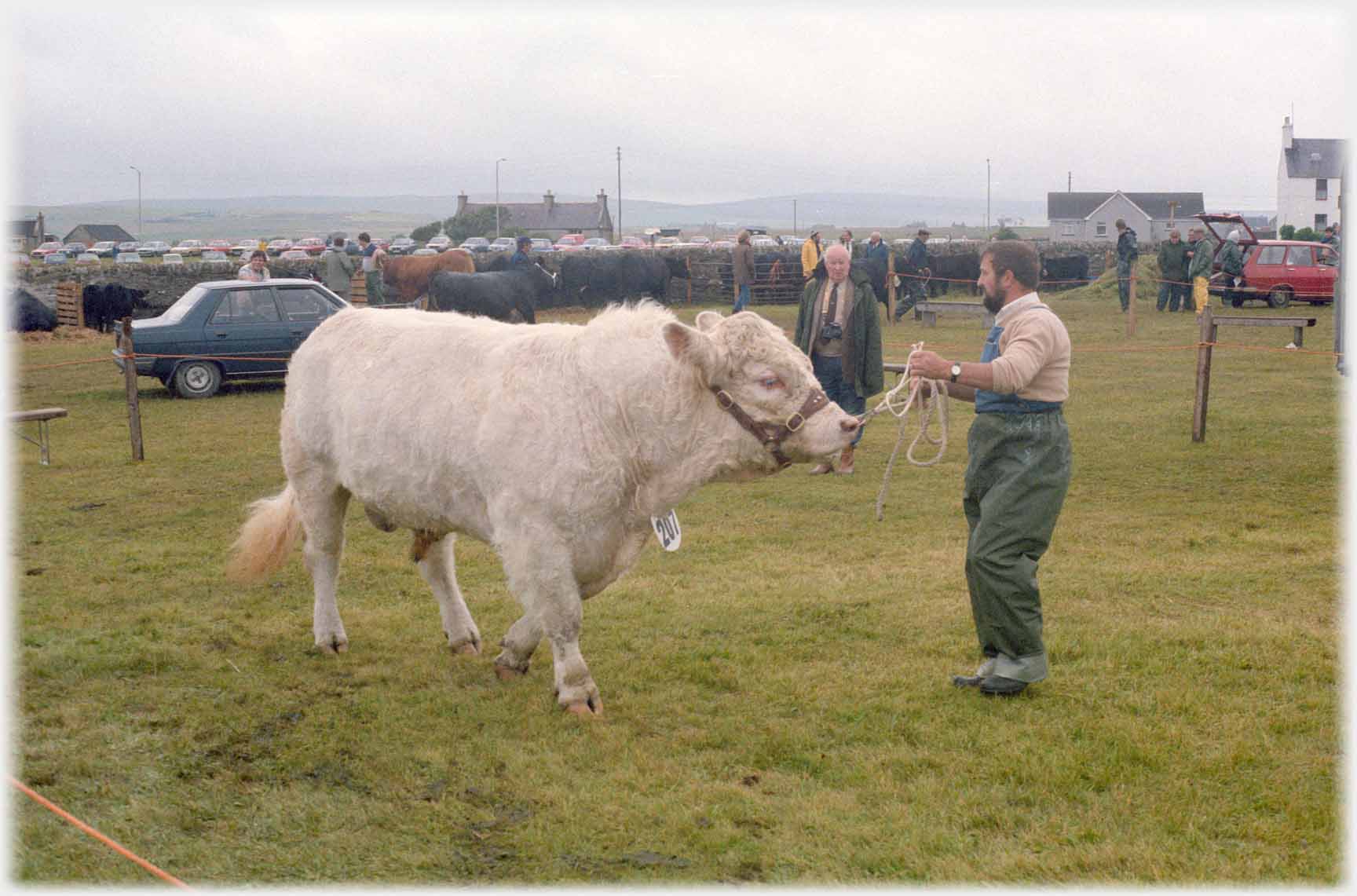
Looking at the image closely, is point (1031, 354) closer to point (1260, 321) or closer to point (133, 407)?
point (1260, 321)

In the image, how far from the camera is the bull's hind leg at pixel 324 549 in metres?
6.27

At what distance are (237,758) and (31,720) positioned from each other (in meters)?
1.05

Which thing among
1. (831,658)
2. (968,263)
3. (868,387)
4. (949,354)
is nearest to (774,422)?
(831,658)

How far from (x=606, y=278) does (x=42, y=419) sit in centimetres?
2096

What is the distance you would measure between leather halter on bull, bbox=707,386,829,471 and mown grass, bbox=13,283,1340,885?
116 cm

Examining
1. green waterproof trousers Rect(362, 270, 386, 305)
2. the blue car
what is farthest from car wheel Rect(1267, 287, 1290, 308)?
the blue car

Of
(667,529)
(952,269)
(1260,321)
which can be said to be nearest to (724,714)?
(667,529)

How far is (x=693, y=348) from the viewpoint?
5082 millimetres

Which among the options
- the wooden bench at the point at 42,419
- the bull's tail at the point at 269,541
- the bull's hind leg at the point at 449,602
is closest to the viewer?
the bull's hind leg at the point at 449,602

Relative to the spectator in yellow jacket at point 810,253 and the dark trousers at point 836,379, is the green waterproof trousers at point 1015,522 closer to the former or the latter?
the dark trousers at point 836,379

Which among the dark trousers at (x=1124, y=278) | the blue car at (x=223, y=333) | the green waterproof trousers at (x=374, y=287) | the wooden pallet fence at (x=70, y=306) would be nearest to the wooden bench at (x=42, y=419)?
the blue car at (x=223, y=333)

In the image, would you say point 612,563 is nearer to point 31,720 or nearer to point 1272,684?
point 31,720

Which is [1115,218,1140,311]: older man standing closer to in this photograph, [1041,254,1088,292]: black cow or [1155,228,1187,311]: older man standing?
[1155,228,1187,311]: older man standing

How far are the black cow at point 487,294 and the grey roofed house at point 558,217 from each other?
8724 cm
